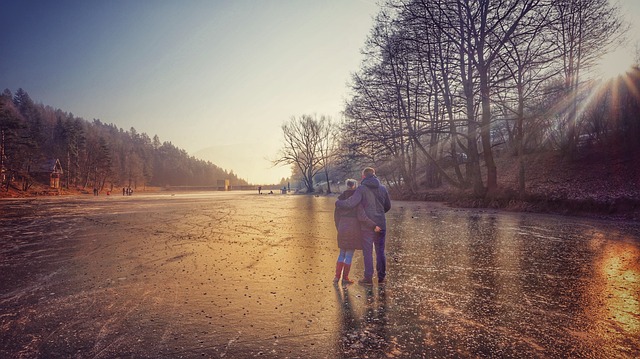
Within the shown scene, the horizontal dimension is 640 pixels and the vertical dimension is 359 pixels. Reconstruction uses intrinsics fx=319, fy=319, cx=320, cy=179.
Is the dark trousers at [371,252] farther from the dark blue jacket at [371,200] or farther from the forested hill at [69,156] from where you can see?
the forested hill at [69,156]

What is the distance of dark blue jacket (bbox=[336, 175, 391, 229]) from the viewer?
19.0 feet

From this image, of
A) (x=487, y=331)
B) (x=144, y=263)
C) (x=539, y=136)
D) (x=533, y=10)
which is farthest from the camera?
(x=539, y=136)

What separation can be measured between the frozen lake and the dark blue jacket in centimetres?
119

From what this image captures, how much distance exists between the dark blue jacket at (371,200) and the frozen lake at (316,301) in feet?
3.92

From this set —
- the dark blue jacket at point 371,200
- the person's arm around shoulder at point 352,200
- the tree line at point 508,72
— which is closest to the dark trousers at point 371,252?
the dark blue jacket at point 371,200

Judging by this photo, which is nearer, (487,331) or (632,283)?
(487,331)

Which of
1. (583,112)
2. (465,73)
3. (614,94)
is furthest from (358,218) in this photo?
(614,94)

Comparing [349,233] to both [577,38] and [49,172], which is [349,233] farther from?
[49,172]

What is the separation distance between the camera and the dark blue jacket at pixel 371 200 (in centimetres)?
580

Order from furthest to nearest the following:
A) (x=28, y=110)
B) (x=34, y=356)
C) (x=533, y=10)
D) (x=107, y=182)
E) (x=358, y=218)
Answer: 1. (x=28, y=110)
2. (x=107, y=182)
3. (x=533, y=10)
4. (x=358, y=218)
5. (x=34, y=356)

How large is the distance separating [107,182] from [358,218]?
101538 millimetres

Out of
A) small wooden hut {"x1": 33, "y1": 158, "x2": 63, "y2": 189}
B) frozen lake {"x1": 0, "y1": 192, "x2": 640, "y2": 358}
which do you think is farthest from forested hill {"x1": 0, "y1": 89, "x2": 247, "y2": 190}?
frozen lake {"x1": 0, "y1": 192, "x2": 640, "y2": 358}

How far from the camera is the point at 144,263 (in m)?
7.13

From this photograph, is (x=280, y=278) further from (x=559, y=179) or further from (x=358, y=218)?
(x=559, y=179)
